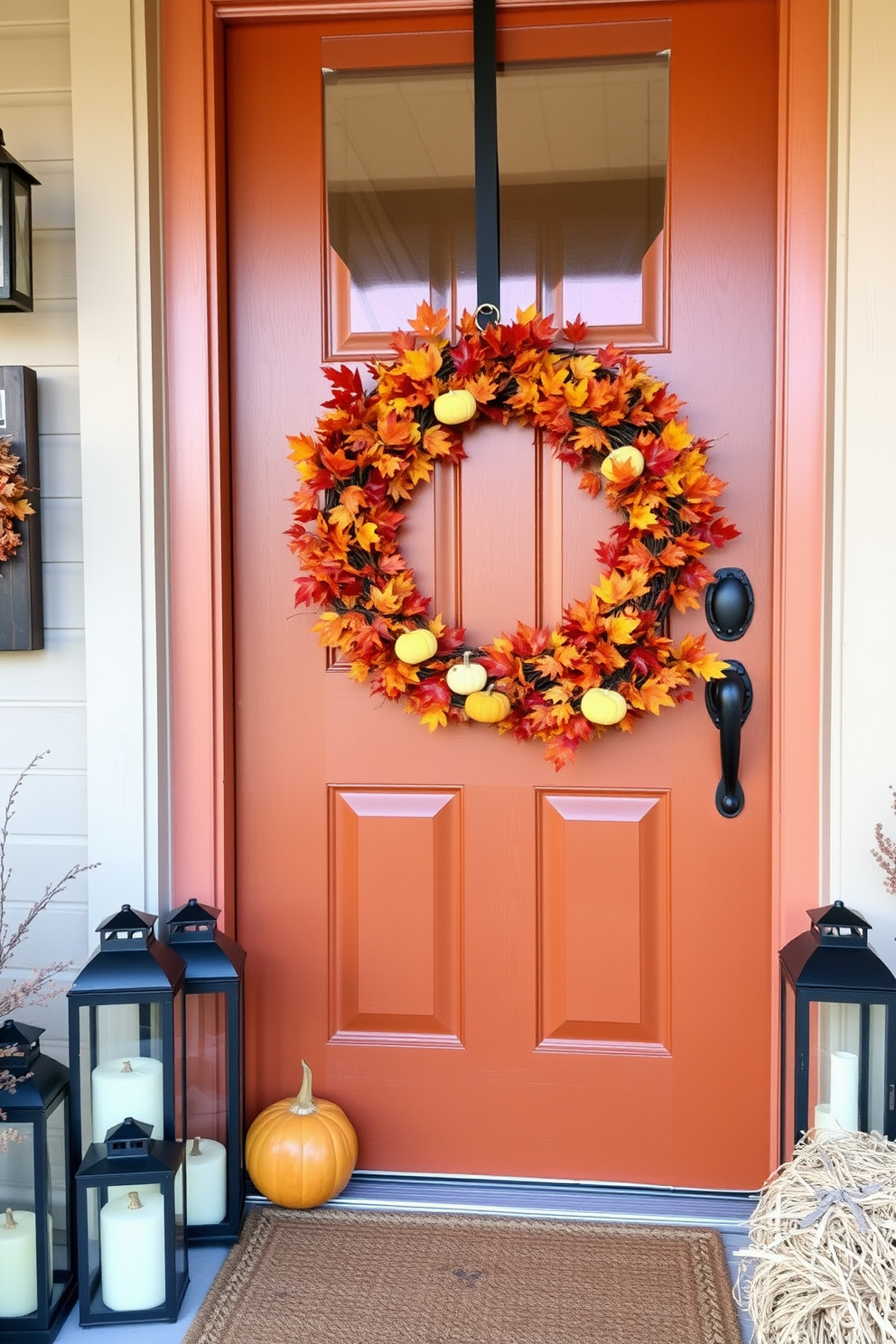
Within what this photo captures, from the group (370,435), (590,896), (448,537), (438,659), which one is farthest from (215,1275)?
(370,435)

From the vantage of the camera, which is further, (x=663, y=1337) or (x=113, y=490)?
(x=113, y=490)

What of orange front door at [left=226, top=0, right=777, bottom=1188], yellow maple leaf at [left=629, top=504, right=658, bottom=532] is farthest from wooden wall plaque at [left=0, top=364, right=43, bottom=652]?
yellow maple leaf at [left=629, top=504, right=658, bottom=532]

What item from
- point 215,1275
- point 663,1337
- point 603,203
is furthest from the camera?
point 603,203

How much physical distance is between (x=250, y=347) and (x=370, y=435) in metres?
0.32

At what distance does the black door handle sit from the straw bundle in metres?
0.62

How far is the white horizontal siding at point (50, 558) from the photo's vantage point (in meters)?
1.87

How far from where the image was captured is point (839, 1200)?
1338 millimetres

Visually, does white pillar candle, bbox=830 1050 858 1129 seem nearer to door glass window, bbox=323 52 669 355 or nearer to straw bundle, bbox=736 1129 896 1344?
straw bundle, bbox=736 1129 896 1344

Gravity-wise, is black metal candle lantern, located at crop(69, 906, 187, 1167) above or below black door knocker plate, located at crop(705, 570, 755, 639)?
below

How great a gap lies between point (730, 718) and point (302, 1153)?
106 cm

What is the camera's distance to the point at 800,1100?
1676 mm

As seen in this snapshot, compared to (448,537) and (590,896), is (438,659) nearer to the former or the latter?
(448,537)

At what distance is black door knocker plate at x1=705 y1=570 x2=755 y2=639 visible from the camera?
1.87 metres

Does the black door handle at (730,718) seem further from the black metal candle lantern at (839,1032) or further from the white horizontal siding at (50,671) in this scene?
the white horizontal siding at (50,671)
